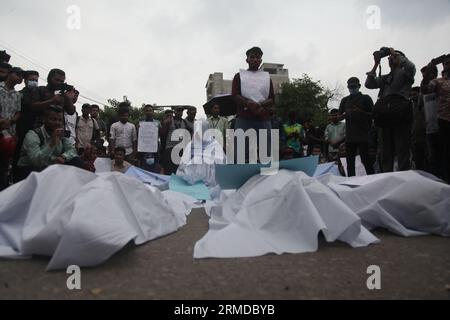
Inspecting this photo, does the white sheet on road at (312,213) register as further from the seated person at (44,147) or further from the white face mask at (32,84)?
the white face mask at (32,84)

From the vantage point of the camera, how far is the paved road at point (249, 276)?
1.43 metres

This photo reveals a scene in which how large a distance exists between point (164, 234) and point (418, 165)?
412 centimetres

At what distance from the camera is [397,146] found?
3.92 m

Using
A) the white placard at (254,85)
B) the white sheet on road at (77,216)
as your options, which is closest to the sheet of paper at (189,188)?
the white placard at (254,85)

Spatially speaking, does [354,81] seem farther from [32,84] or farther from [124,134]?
[32,84]

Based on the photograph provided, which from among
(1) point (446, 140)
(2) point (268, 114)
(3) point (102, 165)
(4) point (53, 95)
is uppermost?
(4) point (53, 95)

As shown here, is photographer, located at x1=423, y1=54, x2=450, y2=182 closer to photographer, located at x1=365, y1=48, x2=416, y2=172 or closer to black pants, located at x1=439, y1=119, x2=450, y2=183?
black pants, located at x1=439, y1=119, x2=450, y2=183

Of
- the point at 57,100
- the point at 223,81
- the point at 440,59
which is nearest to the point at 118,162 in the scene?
the point at 57,100

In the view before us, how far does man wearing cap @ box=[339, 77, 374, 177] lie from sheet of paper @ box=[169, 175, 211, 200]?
2.08 m

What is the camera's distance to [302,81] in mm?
30375

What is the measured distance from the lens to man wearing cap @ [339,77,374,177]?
4441mm

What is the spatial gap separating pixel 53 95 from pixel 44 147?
120 centimetres

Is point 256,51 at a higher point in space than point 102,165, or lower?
higher

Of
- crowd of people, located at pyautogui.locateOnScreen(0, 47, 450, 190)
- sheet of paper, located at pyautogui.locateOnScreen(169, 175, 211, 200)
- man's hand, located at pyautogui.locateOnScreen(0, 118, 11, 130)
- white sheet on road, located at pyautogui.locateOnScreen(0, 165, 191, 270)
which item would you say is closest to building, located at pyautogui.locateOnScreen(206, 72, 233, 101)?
sheet of paper, located at pyautogui.locateOnScreen(169, 175, 211, 200)
